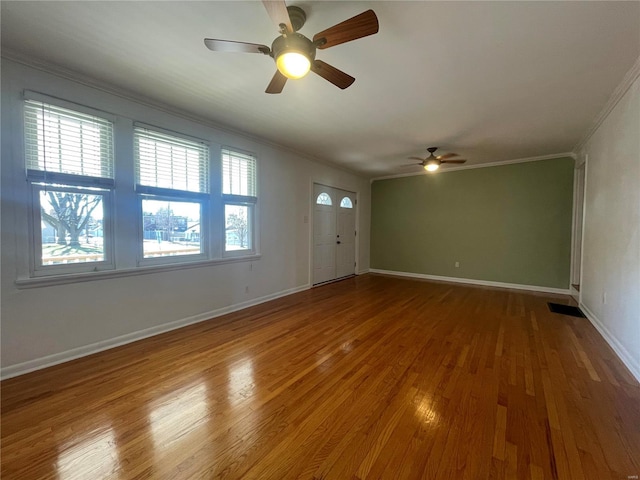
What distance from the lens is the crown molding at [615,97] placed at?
7.37 feet

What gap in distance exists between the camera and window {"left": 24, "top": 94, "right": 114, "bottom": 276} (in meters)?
2.25

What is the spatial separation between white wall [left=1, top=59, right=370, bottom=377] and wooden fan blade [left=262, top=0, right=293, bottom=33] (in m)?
2.14

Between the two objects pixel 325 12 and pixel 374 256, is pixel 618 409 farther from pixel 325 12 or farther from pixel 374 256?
pixel 374 256

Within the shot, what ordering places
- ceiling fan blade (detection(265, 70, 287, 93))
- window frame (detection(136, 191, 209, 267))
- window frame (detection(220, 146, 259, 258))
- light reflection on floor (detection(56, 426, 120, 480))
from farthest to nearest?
window frame (detection(220, 146, 259, 258))
window frame (detection(136, 191, 209, 267))
ceiling fan blade (detection(265, 70, 287, 93))
light reflection on floor (detection(56, 426, 120, 480))

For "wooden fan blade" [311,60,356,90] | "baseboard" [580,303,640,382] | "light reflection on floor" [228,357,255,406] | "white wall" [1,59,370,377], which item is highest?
"wooden fan blade" [311,60,356,90]

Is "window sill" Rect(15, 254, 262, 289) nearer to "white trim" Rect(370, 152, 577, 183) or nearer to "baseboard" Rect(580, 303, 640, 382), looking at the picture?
"baseboard" Rect(580, 303, 640, 382)

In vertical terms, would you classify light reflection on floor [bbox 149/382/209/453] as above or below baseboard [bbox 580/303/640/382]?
below

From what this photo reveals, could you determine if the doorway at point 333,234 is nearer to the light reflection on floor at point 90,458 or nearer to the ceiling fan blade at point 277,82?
the ceiling fan blade at point 277,82

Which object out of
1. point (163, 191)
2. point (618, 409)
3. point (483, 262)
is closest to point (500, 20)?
point (618, 409)

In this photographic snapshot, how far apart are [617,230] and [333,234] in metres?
4.31

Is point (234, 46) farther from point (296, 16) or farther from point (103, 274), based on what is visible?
point (103, 274)

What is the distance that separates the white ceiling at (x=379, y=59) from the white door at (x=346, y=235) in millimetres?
2746

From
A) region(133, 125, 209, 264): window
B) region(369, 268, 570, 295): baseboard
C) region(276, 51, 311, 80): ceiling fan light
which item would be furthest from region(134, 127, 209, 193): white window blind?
region(369, 268, 570, 295): baseboard

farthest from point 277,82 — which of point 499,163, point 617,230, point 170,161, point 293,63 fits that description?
point 499,163
